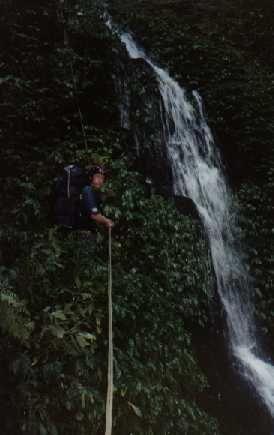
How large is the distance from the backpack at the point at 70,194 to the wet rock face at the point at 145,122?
318 cm

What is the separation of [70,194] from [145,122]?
4.41m

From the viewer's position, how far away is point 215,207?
35.1 feet

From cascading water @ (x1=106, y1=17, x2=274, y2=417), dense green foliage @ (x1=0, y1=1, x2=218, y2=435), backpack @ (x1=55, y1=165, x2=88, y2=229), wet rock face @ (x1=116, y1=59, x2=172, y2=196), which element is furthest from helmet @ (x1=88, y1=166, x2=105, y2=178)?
cascading water @ (x1=106, y1=17, x2=274, y2=417)

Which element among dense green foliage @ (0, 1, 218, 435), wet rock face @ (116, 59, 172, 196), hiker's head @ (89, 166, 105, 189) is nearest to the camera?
dense green foliage @ (0, 1, 218, 435)

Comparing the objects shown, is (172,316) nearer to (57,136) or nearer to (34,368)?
(34,368)

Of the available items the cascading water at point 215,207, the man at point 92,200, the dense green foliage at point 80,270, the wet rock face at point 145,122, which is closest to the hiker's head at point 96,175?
the man at point 92,200

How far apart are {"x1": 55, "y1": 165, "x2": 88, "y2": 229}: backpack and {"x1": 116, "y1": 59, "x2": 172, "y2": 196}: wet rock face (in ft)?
10.4

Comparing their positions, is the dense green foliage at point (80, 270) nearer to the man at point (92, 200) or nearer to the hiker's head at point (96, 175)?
the man at point (92, 200)

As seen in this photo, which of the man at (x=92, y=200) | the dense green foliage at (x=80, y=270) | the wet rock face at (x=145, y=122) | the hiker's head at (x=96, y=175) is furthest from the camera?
the wet rock face at (x=145, y=122)

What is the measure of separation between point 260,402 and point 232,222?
4.24 m

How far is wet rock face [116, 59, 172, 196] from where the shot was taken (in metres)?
9.32

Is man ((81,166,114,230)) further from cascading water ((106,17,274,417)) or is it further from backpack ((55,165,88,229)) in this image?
cascading water ((106,17,274,417))

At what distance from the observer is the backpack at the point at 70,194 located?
598cm

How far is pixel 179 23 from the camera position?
1620 cm
